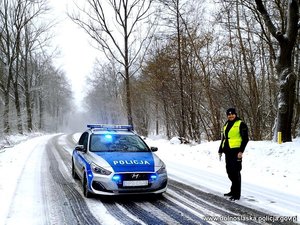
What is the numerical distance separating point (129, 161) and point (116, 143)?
132 cm

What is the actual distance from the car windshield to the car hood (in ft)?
Result: 1.25

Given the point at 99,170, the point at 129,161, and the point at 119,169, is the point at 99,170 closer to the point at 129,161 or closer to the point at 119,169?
the point at 119,169

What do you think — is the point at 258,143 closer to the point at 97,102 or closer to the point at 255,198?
the point at 255,198

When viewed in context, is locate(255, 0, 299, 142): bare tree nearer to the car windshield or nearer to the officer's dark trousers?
the officer's dark trousers

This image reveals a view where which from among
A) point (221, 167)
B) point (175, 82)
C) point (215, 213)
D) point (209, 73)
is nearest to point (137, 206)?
point (215, 213)

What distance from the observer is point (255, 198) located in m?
7.23

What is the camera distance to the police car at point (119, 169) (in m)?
6.73

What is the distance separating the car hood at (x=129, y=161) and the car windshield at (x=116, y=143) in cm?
38

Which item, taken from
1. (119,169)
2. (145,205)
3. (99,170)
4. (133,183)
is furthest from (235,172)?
(99,170)

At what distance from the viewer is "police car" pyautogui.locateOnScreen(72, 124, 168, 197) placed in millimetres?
6734

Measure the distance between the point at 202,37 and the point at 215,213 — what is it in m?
15.9

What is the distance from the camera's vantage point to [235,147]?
716 centimetres

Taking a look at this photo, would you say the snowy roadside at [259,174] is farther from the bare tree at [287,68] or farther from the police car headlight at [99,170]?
the police car headlight at [99,170]

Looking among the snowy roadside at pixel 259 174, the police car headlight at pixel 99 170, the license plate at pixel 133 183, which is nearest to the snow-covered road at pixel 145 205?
the snowy roadside at pixel 259 174
